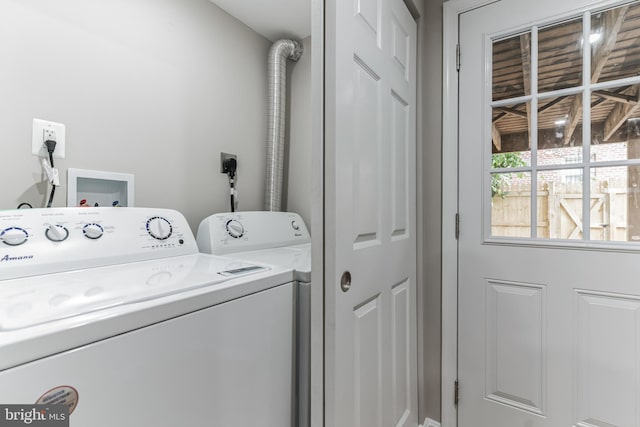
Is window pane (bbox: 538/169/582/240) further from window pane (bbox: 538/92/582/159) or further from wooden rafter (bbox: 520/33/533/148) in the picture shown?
wooden rafter (bbox: 520/33/533/148)

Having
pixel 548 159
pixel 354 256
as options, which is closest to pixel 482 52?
pixel 548 159

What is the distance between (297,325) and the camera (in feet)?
3.46

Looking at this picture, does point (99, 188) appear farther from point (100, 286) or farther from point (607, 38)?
point (607, 38)

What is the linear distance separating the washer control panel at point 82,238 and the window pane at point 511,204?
1.37 metres

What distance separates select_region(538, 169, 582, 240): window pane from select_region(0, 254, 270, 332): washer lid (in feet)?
3.94

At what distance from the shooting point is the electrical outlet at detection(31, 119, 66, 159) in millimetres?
1178

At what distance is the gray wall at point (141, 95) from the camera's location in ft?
3.80

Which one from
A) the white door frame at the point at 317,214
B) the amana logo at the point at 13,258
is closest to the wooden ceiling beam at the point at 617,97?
the white door frame at the point at 317,214

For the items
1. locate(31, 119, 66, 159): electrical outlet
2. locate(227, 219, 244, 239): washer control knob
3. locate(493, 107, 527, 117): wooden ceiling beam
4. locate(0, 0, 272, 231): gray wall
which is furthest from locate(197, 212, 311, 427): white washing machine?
locate(493, 107, 527, 117): wooden ceiling beam

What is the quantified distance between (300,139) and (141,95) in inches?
40.3

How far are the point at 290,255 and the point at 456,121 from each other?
103 centimetres

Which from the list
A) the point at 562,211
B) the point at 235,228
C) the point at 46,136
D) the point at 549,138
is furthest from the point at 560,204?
the point at 46,136

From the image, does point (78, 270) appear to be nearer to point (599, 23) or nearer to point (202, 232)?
point (202, 232)

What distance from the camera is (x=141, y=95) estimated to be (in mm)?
1502
